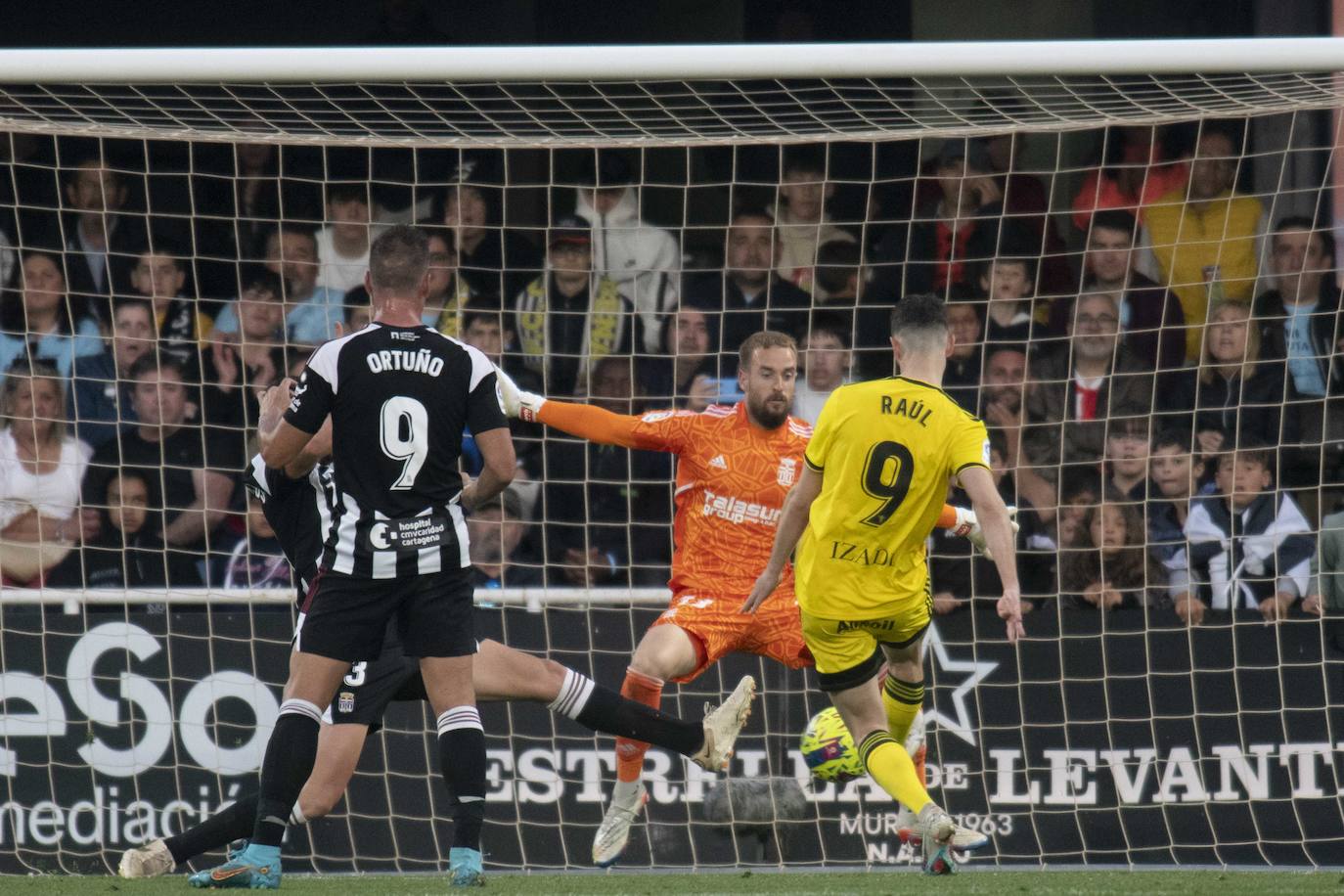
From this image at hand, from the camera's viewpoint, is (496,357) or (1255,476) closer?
(1255,476)

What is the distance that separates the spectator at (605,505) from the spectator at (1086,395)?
178 centimetres

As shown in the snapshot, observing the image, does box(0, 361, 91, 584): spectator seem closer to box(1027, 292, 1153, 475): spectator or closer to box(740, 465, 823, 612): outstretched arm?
box(740, 465, 823, 612): outstretched arm

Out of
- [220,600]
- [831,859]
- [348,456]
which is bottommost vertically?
[831,859]

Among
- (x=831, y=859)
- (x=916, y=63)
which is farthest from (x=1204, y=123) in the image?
(x=831, y=859)

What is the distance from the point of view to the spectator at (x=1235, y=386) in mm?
7938

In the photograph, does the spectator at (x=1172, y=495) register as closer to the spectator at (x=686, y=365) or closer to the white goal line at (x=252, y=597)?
the spectator at (x=686, y=365)

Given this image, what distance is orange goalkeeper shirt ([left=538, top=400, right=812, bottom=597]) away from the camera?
22.4 feet

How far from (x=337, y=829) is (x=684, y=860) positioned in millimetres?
1472

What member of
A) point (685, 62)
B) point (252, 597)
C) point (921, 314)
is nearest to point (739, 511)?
point (921, 314)

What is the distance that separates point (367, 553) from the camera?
4.93 metres

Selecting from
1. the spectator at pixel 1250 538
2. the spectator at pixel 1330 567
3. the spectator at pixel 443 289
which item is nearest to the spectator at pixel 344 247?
the spectator at pixel 443 289

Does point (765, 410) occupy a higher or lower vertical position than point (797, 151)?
lower

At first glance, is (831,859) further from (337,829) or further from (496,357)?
(496,357)

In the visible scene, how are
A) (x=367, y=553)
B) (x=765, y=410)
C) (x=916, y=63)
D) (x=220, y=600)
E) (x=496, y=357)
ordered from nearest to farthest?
(x=367, y=553), (x=916, y=63), (x=765, y=410), (x=220, y=600), (x=496, y=357)
